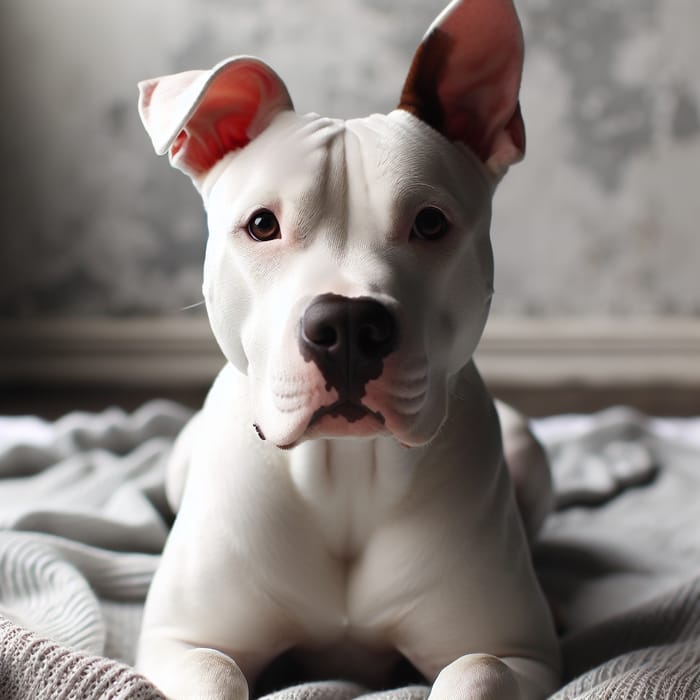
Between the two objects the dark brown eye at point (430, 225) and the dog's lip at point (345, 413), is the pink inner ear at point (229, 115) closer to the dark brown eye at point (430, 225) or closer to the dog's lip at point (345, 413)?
the dark brown eye at point (430, 225)

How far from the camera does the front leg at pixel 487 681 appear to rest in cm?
98

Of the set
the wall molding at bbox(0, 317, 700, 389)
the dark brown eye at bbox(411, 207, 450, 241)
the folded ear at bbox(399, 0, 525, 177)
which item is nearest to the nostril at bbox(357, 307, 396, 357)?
the dark brown eye at bbox(411, 207, 450, 241)

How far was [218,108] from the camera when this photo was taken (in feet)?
3.64

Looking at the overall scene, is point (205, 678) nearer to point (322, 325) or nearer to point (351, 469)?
point (351, 469)

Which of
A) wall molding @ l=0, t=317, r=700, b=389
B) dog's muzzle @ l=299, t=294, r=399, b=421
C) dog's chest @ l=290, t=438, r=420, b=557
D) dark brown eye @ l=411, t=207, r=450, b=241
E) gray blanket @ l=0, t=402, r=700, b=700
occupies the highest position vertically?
dark brown eye @ l=411, t=207, r=450, b=241

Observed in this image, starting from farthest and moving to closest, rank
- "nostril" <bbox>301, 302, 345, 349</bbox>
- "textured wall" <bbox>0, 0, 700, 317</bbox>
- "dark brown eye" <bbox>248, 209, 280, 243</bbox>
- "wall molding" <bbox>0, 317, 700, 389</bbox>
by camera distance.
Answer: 1. "wall molding" <bbox>0, 317, 700, 389</bbox>
2. "textured wall" <bbox>0, 0, 700, 317</bbox>
3. "dark brown eye" <bbox>248, 209, 280, 243</bbox>
4. "nostril" <bbox>301, 302, 345, 349</bbox>

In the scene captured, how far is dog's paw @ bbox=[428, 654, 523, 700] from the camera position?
0.97 meters

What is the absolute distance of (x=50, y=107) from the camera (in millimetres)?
3420

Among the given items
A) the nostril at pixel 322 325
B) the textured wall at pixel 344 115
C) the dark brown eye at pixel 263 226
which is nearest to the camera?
the nostril at pixel 322 325

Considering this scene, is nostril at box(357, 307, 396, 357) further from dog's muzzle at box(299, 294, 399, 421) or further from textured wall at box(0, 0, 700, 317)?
textured wall at box(0, 0, 700, 317)

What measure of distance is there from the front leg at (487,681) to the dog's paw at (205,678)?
192 millimetres

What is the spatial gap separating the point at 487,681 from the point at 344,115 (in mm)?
2658

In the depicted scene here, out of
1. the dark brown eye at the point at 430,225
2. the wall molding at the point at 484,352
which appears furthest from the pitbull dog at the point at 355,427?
the wall molding at the point at 484,352

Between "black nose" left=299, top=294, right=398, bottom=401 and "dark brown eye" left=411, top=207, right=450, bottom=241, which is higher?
"dark brown eye" left=411, top=207, right=450, bottom=241
